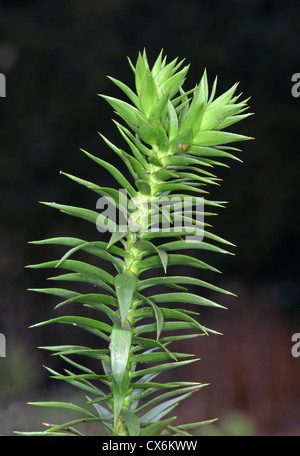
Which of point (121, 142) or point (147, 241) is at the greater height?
point (121, 142)

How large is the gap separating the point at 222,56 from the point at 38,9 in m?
0.94

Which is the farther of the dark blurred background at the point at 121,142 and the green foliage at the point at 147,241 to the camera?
the dark blurred background at the point at 121,142

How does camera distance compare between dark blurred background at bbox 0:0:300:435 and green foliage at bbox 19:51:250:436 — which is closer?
green foliage at bbox 19:51:250:436

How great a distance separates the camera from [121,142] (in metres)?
2.24

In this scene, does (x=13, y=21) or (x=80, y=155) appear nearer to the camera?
(x=80, y=155)

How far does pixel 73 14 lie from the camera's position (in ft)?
8.57

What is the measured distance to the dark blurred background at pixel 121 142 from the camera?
2344mm

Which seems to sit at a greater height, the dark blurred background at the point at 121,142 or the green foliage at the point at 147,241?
the dark blurred background at the point at 121,142

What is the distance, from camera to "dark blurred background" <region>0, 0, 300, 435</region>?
7.69 feet

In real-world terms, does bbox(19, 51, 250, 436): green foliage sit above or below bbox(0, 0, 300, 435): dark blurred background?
below

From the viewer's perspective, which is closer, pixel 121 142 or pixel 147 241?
pixel 147 241

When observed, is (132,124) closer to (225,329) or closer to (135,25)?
(225,329)

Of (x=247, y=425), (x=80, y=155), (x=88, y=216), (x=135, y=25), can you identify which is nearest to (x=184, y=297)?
(x=88, y=216)

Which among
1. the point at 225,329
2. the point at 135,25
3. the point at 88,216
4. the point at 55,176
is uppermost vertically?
the point at 135,25
